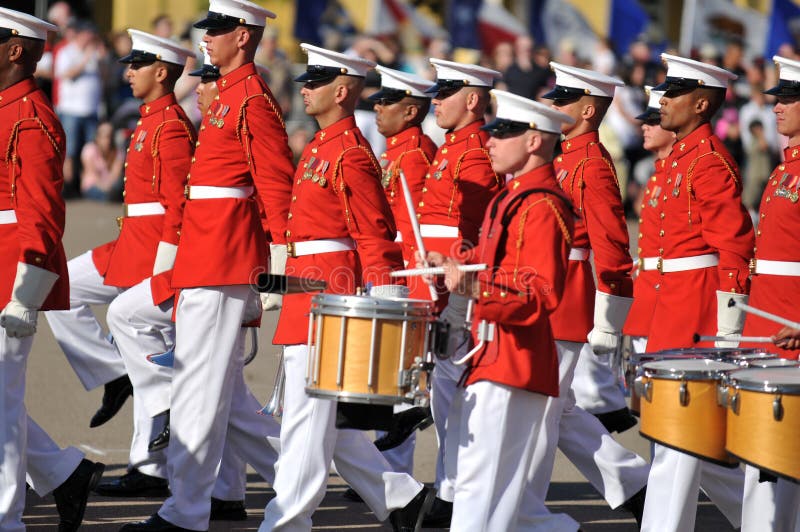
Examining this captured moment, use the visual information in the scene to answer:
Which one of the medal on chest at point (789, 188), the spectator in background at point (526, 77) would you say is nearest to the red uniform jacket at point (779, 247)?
the medal on chest at point (789, 188)

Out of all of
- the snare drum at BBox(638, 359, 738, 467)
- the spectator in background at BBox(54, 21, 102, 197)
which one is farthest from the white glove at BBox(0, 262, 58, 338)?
the spectator in background at BBox(54, 21, 102, 197)

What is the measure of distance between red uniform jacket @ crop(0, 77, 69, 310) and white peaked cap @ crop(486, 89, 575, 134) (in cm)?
186

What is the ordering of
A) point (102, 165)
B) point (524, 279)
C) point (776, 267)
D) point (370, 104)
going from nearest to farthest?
point (524, 279)
point (776, 267)
point (370, 104)
point (102, 165)

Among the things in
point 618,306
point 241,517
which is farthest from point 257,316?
point 618,306

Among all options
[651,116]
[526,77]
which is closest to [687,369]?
[651,116]

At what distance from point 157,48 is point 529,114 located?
9.87 ft

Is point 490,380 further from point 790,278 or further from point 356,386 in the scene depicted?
point 790,278

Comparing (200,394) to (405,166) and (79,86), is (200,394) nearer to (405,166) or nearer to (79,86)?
(405,166)

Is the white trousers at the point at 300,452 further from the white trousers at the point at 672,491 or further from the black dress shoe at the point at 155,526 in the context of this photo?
the white trousers at the point at 672,491

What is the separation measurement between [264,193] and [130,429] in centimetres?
294

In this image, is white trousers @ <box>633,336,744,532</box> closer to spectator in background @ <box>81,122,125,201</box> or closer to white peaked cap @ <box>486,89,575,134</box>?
white peaked cap @ <box>486,89,575,134</box>

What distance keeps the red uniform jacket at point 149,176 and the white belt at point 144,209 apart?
2 centimetres

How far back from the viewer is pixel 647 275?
755cm

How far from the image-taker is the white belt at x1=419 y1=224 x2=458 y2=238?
25.5 feet
